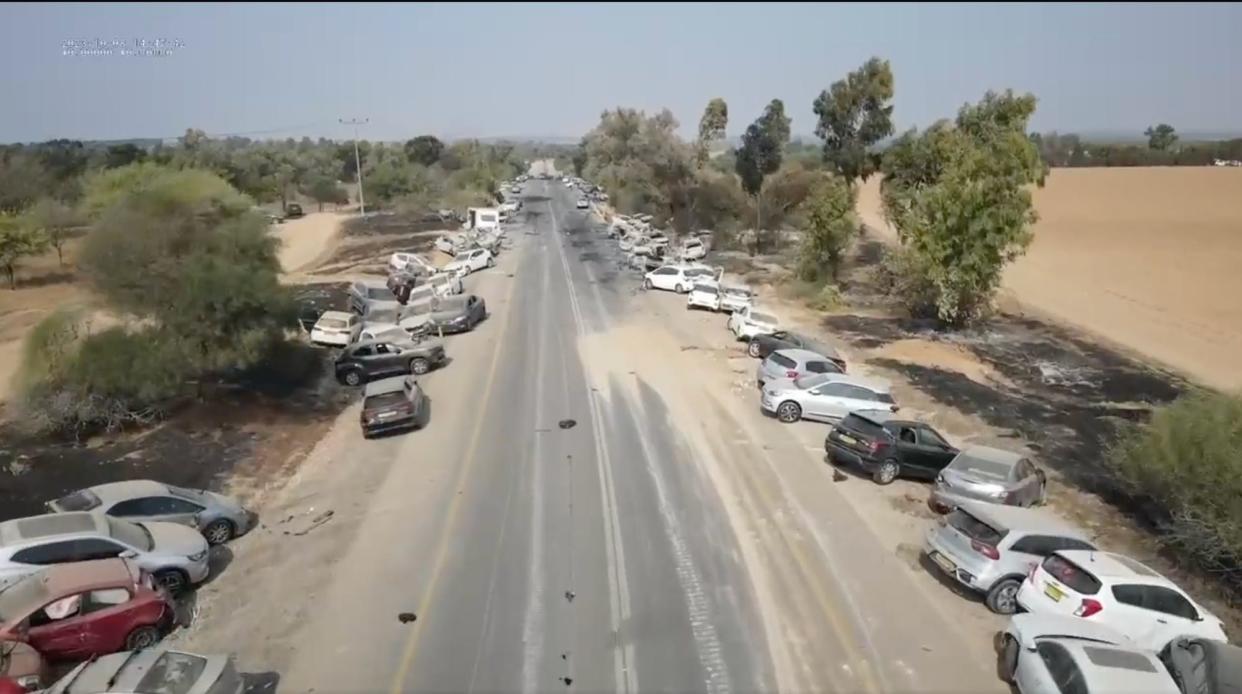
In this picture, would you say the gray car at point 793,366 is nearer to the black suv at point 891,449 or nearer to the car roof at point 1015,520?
the black suv at point 891,449

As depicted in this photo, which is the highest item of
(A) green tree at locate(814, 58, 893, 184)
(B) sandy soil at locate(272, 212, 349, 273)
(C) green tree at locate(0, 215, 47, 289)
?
(A) green tree at locate(814, 58, 893, 184)

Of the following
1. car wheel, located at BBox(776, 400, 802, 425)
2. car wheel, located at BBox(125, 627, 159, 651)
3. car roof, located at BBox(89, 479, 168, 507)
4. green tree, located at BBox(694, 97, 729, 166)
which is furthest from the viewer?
green tree, located at BBox(694, 97, 729, 166)

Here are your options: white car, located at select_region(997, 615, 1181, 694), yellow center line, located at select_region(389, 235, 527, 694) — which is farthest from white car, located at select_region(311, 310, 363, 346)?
white car, located at select_region(997, 615, 1181, 694)

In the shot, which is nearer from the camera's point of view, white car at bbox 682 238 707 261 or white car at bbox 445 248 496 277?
white car at bbox 445 248 496 277

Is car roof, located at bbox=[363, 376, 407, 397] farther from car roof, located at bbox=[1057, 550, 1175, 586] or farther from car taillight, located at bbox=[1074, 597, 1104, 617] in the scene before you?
car taillight, located at bbox=[1074, 597, 1104, 617]

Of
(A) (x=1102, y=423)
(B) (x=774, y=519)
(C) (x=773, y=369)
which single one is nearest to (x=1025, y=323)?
(A) (x=1102, y=423)
